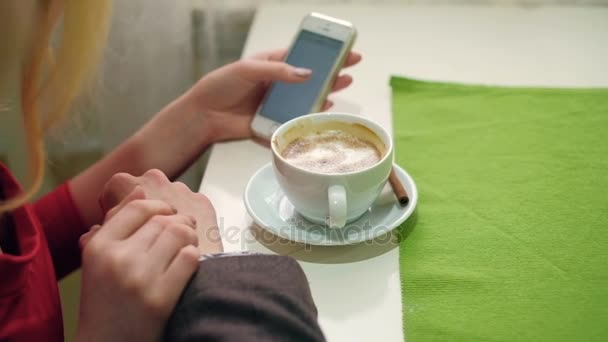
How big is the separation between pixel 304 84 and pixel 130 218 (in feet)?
1.08

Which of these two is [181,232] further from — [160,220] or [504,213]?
[504,213]

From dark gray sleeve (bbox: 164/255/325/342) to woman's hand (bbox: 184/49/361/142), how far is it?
0.31 metres

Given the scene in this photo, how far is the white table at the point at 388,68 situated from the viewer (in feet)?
1.72

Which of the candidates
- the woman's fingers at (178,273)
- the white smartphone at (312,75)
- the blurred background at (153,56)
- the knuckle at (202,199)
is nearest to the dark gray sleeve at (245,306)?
the woman's fingers at (178,273)

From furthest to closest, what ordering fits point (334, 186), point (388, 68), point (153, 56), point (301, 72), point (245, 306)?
point (153, 56) < point (388, 68) < point (301, 72) < point (334, 186) < point (245, 306)

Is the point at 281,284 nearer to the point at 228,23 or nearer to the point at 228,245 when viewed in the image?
the point at 228,245

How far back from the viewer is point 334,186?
55 cm

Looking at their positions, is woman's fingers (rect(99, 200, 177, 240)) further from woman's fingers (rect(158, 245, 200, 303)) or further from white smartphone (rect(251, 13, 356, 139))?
white smartphone (rect(251, 13, 356, 139))

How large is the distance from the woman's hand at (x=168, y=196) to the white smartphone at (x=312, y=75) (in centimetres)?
16

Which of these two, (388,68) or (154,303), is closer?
(154,303)

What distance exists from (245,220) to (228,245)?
43mm

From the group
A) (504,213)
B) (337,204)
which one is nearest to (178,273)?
(337,204)

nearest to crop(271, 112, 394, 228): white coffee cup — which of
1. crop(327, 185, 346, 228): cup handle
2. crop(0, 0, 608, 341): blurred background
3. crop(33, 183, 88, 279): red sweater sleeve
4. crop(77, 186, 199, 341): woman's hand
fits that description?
crop(327, 185, 346, 228): cup handle

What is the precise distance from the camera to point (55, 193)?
0.78 m
